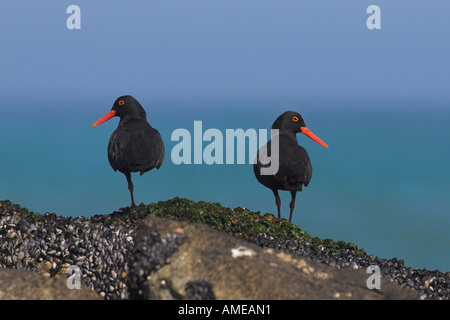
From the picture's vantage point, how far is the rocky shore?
215 inches

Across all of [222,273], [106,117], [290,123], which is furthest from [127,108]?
[222,273]

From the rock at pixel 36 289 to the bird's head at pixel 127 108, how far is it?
567 cm

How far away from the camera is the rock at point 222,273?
5.33 meters

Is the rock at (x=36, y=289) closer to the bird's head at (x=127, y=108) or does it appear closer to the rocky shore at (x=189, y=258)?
the rocky shore at (x=189, y=258)

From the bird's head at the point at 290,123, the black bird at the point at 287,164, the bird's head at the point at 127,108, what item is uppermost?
the bird's head at the point at 127,108

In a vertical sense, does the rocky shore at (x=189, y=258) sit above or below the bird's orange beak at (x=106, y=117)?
below

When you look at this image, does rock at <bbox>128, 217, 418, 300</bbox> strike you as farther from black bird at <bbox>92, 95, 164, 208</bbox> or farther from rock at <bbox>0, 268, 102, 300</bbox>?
black bird at <bbox>92, 95, 164, 208</bbox>

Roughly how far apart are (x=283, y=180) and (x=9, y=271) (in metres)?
5.40

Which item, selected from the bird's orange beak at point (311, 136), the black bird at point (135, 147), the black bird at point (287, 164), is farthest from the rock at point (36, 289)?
the bird's orange beak at point (311, 136)

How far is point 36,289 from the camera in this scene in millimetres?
5930

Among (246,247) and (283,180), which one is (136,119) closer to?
(283,180)

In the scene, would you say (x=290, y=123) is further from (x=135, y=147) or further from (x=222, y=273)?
(x=222, y=273)

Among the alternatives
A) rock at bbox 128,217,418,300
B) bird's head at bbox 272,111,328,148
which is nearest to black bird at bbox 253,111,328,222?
bird's head at bbox 272,111,328,148
